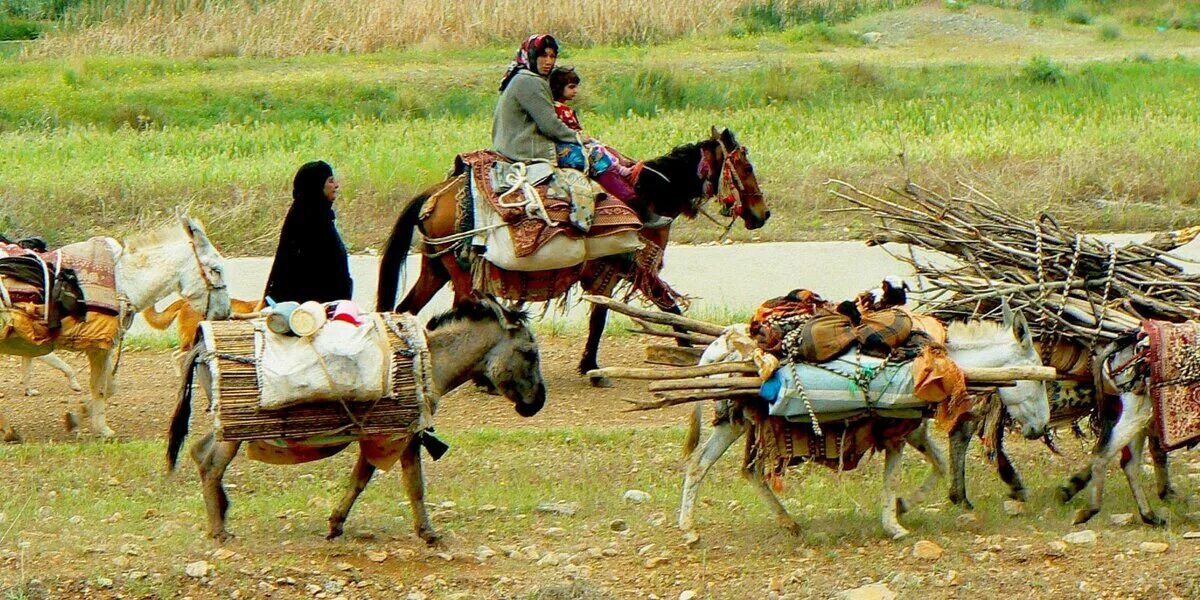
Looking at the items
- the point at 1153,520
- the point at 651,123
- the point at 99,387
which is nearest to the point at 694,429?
the point at 1153,520

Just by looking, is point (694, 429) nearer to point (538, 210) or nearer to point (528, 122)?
point (538, 210)

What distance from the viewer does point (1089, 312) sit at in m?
8.28

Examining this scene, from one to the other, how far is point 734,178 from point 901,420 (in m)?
4.18

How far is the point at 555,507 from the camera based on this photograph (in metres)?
8.28

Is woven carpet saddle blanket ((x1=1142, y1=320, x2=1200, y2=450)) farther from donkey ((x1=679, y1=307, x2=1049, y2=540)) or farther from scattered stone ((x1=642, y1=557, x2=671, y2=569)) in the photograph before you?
scattered stone ((x1=642, y1=557, x2=671, y2=569))

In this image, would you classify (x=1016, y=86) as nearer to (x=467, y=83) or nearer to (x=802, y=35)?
(x=802, y=35)

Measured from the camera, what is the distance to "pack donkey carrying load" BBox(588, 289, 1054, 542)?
7.19 m

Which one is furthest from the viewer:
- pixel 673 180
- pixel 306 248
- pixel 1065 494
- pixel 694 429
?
pixel 673 180

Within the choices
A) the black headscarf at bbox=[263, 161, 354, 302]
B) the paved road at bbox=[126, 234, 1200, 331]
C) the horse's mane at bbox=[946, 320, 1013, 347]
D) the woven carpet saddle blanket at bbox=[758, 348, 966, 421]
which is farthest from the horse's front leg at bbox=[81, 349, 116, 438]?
the horse's mane at bbox=[946, 320, 1013, 347]

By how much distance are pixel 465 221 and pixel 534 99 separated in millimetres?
917

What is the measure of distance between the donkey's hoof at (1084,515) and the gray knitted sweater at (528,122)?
445 centimetres

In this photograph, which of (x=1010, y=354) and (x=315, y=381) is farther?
(x=1010, y=354)

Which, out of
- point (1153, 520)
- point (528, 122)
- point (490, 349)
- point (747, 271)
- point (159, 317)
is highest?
point (528, 122)

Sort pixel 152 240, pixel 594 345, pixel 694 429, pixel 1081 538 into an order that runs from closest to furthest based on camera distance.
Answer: pixel 1081 538, pixel 694 429, pixel 152 240, pixel 594 345
